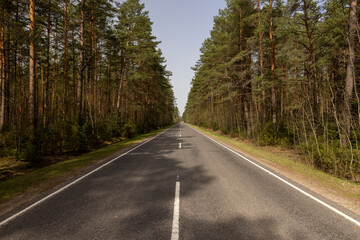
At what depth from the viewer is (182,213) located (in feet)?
10.6

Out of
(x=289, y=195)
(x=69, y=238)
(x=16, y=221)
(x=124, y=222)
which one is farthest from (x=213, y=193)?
(x=16, y=221)

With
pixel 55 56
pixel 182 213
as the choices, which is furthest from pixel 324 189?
pixel 55 56

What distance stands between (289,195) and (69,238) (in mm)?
5038

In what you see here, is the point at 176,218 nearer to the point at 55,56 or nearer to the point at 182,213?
the point at 182,213

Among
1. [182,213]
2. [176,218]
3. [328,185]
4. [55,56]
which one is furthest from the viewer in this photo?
[55,56]

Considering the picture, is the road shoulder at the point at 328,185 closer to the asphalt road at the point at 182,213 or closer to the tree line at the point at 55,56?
the asphalt road at the point at 182,213

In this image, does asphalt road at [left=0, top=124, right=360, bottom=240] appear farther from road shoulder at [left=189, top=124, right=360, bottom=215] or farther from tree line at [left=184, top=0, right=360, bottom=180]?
tree line at [left=184, top=0, right=360, bottom=180]

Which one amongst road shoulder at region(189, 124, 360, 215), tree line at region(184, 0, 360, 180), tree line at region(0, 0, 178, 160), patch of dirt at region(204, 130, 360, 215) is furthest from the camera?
tree line at region(0, 0, 178, 160)

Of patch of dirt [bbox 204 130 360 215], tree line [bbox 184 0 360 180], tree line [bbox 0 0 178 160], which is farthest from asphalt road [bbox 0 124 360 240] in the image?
tree line [bbox 0 0 178 160]

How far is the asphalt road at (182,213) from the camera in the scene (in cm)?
268

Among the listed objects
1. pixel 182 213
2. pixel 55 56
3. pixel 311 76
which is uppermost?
pixel 55 56

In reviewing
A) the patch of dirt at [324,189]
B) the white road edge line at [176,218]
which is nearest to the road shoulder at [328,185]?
the patch of dirt at [324,189]

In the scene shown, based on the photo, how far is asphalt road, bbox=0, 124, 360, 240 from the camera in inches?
105

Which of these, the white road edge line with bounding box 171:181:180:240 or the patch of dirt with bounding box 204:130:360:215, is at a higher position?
the white road edge line with bounding box 171:181:180:240
